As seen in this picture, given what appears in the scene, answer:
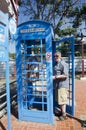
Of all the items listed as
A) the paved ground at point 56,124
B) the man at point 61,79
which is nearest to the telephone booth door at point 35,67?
the paved ground at point 56,124

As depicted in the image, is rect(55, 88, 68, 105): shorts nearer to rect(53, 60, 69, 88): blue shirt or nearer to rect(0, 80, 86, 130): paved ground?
rect(53, 60, 69, 88): blue shirt

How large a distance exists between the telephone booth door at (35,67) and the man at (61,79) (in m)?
0.37

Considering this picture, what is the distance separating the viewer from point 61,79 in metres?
5.80

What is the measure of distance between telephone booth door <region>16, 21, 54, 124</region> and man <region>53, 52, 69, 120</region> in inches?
14.5

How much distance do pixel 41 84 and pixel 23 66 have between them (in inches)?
25.3

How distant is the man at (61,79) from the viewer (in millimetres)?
5734

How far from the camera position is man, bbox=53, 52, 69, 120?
573 cm

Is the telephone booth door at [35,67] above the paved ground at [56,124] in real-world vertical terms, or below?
above

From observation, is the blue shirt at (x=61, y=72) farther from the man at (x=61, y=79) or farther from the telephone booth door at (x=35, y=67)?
the telephone booth door at (x=35, y=67)

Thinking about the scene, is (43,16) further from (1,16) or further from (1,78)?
(1,16)

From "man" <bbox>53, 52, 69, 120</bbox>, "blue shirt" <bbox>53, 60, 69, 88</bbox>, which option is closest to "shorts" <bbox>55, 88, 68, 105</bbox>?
"man" <bbox>53, 52, 69, 120</bbox>

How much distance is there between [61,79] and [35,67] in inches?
29.0

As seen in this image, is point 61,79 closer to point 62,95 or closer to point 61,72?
point 61,72

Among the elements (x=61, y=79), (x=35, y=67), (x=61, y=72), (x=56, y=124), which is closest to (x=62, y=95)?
(x=61, y=79)
